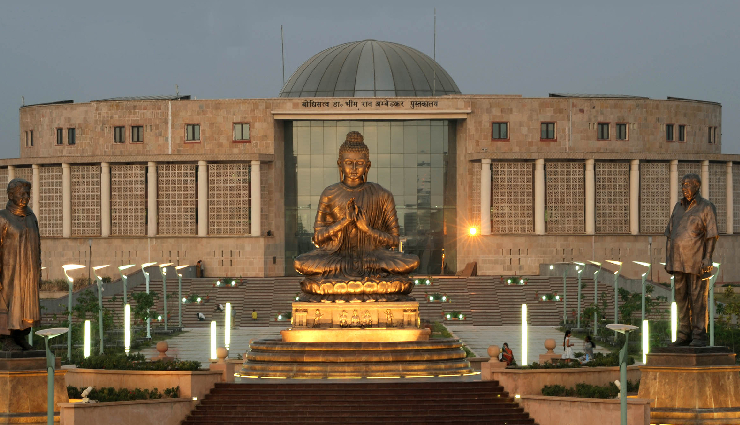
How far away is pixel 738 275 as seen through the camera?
217ft

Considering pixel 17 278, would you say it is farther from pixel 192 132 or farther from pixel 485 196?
pixel 485 196

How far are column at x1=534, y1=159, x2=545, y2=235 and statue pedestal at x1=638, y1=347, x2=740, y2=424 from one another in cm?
4281

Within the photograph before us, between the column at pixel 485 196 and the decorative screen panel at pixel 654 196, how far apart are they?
784cm

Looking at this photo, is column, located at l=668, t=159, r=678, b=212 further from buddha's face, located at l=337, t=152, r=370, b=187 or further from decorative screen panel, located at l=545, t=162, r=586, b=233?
buddha's face, located at l=337, t=152, r=370, b=187

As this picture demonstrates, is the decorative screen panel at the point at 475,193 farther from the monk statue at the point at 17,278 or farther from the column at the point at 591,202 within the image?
the monk statue at the point at 17,278

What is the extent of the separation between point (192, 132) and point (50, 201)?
8366 mm

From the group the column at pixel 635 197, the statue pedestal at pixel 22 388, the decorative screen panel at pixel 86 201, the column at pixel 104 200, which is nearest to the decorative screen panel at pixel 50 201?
the decorative screen panel at pixel 86 201

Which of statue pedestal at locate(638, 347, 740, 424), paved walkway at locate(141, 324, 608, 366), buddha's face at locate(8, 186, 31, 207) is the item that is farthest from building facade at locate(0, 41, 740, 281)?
statue pedestal at locate(638, 347, 740, 424)

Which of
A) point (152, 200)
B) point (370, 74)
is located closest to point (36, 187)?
point (152, 200)

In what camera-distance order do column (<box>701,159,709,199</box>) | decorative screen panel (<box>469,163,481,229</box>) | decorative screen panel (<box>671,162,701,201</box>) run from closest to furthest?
decorative screen panel (<box>469,163,481,229</box>) → decorative screen panel (<box>671,162,701,201</box>) → column (<box>701,159,709,199</box>)

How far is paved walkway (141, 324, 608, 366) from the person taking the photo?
3939 centimetres

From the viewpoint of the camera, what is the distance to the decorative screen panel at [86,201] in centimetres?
6538

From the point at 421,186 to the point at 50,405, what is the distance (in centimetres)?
4849

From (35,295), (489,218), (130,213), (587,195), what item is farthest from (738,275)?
(35,295)
